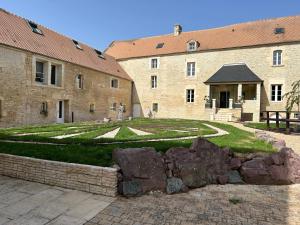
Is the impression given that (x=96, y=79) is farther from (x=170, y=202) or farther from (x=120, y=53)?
(x=170, y=202)

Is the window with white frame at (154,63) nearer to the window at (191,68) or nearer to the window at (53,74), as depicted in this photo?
the window at (191,68)

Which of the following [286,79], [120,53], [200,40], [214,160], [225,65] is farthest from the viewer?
[120,53]

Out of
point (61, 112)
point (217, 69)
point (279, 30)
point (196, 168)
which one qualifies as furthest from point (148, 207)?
point (279, 30)

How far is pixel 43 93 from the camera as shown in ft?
57.1

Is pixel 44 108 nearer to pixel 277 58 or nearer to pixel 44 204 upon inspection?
pixel 44 204

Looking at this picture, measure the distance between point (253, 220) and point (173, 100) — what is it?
23583mm

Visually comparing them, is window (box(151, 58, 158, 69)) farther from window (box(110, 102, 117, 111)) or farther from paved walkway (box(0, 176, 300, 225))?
paved walkway (box(0, 176, 300, 225))

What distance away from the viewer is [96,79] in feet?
75.3

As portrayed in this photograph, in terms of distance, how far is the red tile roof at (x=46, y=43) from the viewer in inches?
627

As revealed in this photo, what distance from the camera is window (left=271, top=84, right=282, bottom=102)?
2250 cm

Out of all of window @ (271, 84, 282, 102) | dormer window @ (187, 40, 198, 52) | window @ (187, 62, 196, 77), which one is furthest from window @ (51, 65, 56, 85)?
window @ (271, 84, 282, 102)

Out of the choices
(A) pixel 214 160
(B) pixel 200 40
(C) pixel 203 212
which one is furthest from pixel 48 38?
(C) pixel 203 212

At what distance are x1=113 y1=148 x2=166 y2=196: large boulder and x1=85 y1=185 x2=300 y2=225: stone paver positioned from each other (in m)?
0.23

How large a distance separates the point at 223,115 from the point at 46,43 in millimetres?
16183
